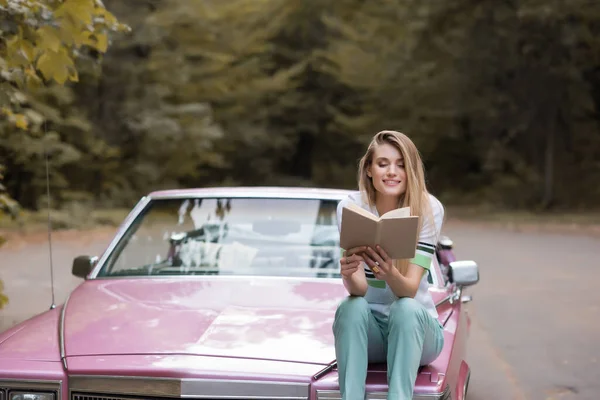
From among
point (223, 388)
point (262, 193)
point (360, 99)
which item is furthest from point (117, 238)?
point (360, 99)

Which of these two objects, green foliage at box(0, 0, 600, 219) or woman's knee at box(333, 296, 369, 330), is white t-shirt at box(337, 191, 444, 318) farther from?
green foliage at box(0, 0, 600, 219)

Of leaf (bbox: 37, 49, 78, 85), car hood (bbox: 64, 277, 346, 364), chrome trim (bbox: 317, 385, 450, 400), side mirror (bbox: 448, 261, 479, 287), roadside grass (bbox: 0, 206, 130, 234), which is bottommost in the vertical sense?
roadside grass (bbox: 0, 206, 130, 234)

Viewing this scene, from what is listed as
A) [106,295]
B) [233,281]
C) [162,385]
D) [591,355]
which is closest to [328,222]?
[233,281]

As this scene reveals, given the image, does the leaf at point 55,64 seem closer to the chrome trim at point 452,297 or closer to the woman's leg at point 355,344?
the chrome trim at point 452,297

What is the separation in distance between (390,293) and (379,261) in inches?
12.6

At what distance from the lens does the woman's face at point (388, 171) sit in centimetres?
331

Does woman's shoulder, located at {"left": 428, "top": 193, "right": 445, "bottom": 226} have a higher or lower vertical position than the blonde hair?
lower

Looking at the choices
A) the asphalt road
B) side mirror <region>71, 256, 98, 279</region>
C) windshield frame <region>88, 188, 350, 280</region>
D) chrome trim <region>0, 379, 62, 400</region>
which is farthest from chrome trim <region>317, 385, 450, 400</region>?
the asphalt road

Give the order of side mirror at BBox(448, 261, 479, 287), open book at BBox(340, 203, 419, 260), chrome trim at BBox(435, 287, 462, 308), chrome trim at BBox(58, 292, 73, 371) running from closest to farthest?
1. open book at BBox(340, 203, 419, 260)
2. chrome trim at BBox(58, 292, 73, 371)
3. chrome trim at BBox(435, 287, 462, 308)
4. side mirror at BBox(448, 261, 479, 287)

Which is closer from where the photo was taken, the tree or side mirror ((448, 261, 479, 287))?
side mirror ((448, 261, 479, 287))

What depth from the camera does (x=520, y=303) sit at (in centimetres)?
962

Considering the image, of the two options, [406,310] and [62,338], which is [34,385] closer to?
[62,338]

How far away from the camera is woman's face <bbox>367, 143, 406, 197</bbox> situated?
331 cm

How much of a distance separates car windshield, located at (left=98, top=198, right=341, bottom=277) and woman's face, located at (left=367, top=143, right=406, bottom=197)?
1231 millimetres
